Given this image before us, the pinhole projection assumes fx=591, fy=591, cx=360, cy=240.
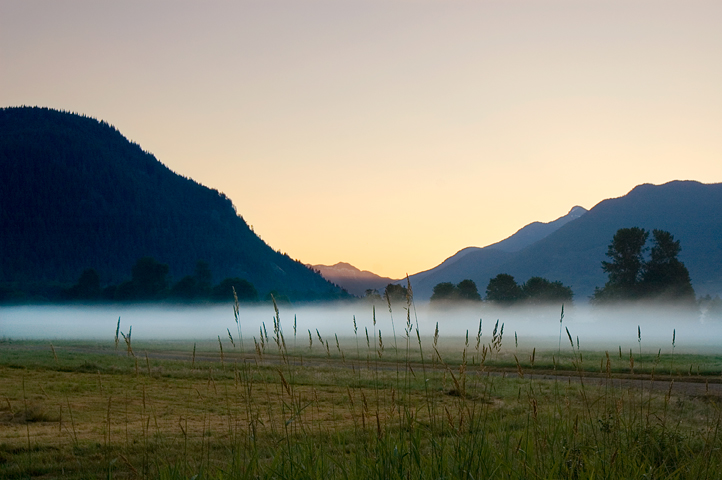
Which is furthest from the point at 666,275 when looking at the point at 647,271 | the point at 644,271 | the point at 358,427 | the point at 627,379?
the point at 358,427

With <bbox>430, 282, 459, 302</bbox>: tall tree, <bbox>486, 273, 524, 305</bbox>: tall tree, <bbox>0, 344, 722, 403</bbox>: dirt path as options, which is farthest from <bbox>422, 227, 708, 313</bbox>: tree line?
<bbox>0, 344, 722, 403</bbox>: dirt path

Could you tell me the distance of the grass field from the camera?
484 centimetres

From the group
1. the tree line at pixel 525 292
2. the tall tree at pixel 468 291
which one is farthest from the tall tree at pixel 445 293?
the tree line at pixel 525 292

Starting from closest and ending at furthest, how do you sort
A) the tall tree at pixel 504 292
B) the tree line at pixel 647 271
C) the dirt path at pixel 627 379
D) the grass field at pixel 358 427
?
the grass field at pixel 358 427 < the dirt path at pixel 627 379 < the tree line at pixel 647 271 < the tall tree at pixel 504 292

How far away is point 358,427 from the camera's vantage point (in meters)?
9.05

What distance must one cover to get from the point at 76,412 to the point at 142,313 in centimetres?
14340

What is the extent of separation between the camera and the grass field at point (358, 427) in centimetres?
484

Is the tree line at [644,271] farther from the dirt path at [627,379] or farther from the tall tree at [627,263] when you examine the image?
the dirt path at [627,379]

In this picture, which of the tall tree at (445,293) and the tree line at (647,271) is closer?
the tree line at (647,271)

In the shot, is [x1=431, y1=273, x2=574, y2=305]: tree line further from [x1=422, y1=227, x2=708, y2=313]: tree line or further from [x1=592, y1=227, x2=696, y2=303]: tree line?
[x1=592, y1=227, x2=696, y2=303]: tree line

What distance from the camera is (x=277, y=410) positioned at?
1619cm

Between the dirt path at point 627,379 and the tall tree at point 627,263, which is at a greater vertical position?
the tall tree at point 627,263

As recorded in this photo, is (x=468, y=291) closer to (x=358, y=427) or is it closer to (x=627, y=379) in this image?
(x=627, y=379)

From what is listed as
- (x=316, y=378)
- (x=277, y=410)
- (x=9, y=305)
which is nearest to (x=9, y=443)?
(x=277, y=410)
